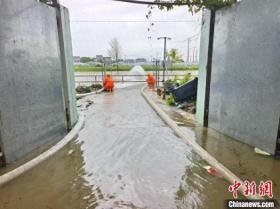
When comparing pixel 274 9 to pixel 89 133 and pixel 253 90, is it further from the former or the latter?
pixel 89 133

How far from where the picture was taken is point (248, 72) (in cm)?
409

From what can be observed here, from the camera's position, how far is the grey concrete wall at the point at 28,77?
321 centimetres

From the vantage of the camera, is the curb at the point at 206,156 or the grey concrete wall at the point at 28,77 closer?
the curb at the point at 206,156

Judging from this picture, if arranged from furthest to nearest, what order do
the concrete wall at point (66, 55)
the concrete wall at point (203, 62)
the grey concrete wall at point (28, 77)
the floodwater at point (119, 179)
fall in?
1. the concrete wall at point (203, 62)
2. the concrete wall at point (66, 55)
3. the grey concrete wall at point (28, 77)
4. the floodwater at point (119, 179)

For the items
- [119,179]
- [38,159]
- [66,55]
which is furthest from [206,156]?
[66,55]

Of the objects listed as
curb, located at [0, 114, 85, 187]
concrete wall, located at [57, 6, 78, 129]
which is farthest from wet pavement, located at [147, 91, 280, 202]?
concrete wall, located at [57, 6, 78, 129]

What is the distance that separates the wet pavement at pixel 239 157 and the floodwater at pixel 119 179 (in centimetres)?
39

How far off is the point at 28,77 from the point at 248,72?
386 centimetres

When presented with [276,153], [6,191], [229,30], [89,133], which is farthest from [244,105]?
[6,191]

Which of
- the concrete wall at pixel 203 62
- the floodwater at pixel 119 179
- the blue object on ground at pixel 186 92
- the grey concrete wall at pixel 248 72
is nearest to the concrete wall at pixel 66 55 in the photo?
the floodwater at pixel 119 179

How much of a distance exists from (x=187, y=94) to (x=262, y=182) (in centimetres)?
582

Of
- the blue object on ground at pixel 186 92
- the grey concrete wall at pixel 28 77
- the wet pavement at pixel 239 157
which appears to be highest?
the grey concrete wall at pixel 28 77

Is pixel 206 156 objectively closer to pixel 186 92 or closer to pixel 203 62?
pixel 203 62

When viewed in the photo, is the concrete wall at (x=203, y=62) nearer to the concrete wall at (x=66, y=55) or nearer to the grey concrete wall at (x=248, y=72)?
the grey concrete wall at (x=248, y=72)
